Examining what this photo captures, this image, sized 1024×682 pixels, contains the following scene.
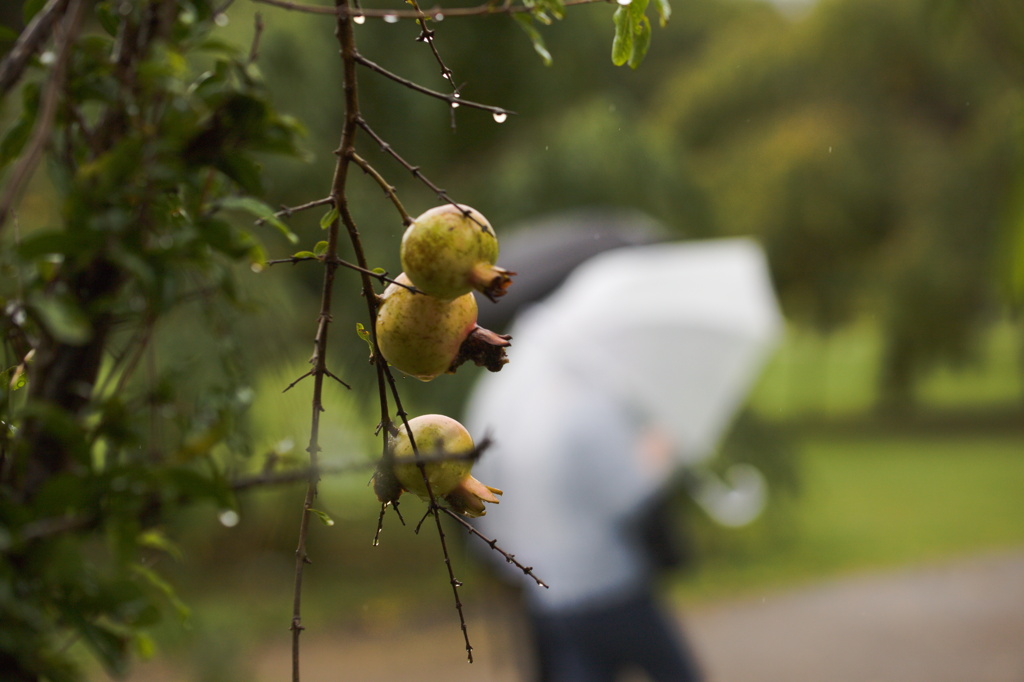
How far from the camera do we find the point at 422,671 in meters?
5.13

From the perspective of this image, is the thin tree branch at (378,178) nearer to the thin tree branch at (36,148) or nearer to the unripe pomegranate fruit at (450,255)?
the unripe pomegranate fruit at (450,255)

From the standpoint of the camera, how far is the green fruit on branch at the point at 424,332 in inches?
21.5

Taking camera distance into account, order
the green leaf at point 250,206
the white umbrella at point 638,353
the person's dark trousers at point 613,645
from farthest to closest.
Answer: the white umbrella at point 638,353
the person's dark trousers at point 613,645
the green leaf at point 250,206

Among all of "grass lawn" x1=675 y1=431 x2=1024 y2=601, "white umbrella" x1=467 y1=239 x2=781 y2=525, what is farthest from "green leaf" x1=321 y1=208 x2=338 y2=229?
"grass lawn" x1=675 y1=431 x2=1024 y2=601

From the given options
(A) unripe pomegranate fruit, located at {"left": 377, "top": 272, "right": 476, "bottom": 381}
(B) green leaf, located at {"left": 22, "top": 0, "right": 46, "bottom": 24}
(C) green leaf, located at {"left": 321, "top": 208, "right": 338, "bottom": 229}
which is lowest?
(A) unripe pomegranate fruit, located at {"left": 377, "top": 272, "right": 476, "bottom": 381}

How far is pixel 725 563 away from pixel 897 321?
5.06 m

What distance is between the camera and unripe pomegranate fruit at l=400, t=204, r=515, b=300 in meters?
0.52

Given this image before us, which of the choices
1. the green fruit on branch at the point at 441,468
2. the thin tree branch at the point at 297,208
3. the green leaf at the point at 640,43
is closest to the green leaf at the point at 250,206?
the thin tree branch at the point at 297,208

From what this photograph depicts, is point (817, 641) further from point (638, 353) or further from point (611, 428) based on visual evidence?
point (611, 428)

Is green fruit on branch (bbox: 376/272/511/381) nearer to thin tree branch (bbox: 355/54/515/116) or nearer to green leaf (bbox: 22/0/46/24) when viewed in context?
thin tree branch (bbox: 355/54/515/116)

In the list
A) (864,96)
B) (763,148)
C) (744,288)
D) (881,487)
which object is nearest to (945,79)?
(864,96)

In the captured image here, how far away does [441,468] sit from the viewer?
0.56 meters

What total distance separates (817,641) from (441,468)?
534cm

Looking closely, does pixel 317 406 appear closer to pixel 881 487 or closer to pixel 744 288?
pixel 744 288
